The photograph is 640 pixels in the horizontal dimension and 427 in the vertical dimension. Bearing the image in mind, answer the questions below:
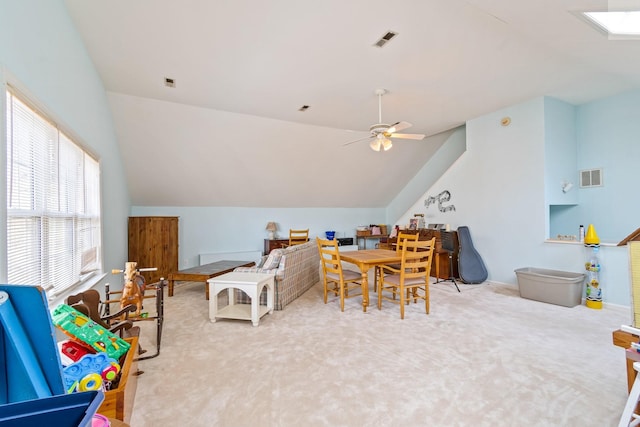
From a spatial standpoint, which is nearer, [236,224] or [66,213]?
[66,213]

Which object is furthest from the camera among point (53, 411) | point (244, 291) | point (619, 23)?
point (244, 291)

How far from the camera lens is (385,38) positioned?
9.37 ft

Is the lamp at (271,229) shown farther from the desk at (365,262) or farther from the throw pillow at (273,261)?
the desk at (365,262)

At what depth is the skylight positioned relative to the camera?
2.58m

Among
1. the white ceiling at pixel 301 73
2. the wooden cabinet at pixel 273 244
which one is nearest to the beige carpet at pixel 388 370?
the white ceiling at pixel 301 73

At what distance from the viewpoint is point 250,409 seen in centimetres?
188

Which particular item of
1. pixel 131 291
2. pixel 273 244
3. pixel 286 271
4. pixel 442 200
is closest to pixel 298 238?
pixel 273 244

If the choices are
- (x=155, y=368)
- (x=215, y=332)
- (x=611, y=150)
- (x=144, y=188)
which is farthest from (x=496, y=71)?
(x=144, y=188)

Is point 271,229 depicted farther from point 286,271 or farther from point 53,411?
point 53,411

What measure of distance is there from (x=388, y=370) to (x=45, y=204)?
9.46ft

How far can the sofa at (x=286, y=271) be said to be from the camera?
3.81 meters

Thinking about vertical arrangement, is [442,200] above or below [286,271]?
above

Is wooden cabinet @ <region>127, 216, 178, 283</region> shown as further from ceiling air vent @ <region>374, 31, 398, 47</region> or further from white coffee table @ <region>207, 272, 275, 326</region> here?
ceiling air vent @ <region>374, 31, 398, 47</region>

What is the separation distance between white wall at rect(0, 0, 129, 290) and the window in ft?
0.45
